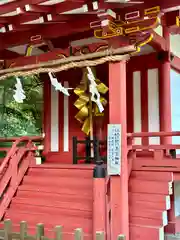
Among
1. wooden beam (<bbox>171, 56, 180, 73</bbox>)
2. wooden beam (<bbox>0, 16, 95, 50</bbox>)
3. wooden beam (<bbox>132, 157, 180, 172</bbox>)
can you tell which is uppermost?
wooden beam (<bbox>0, 16, 95, 50</bbox>)

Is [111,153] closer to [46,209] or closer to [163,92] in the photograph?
[46,209]

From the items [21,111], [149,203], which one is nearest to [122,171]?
[149,203]

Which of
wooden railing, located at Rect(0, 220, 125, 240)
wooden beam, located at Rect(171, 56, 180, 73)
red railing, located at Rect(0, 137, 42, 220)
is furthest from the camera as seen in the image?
wooden beam, located at Rect(171, 56, 180, 73)

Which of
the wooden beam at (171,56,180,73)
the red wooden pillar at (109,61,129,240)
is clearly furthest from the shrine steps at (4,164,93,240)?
the wooden beam at (171,56,180,73)

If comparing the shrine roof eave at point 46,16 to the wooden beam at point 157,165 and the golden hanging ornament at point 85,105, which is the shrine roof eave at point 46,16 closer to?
the golden hanging ornament at point 85,105

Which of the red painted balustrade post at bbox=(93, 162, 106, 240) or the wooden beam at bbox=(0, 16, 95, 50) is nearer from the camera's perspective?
the red painted balustrade post at bbox=(93, 162, 106, 240)

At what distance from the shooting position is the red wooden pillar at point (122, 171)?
16.2ft

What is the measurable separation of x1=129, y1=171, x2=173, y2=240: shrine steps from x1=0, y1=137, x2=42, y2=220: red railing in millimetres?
2208

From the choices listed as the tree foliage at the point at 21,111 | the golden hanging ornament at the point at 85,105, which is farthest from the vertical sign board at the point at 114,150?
the tree foliage at the point at 21,111

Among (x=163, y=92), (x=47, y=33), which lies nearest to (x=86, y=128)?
(x=163, y=92)

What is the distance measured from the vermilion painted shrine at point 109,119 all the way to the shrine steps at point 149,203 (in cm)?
2

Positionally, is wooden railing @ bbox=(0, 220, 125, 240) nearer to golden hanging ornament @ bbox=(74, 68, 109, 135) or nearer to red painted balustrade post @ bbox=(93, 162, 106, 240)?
red painted balustrade post @ bbox=(93, 162, 106, 240)

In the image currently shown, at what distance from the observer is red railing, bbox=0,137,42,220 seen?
240 inches

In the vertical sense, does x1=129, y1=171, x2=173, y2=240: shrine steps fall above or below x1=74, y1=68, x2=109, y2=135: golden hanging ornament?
below
